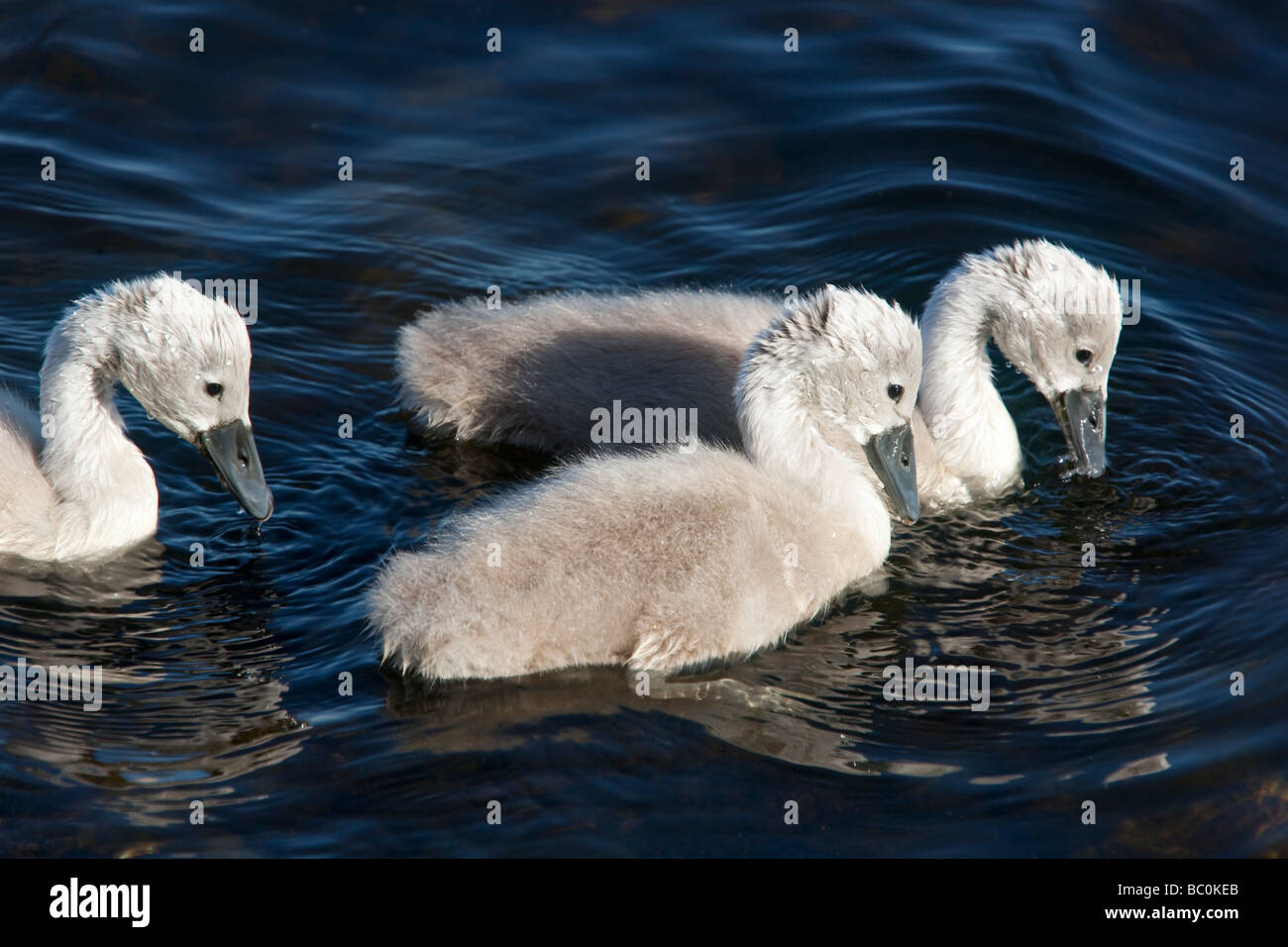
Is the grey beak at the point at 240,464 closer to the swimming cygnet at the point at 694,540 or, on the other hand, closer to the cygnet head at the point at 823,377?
the swimming cygnet at the point at 694,540

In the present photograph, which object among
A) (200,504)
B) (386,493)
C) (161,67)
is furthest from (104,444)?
(161,67)

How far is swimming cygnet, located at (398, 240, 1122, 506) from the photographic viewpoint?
673cm

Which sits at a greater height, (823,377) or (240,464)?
(823,377)

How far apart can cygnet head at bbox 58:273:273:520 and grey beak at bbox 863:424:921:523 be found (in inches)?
101

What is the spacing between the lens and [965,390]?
6.91 meters

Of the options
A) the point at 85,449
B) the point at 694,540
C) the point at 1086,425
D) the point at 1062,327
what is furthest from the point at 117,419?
the point at 1086,425

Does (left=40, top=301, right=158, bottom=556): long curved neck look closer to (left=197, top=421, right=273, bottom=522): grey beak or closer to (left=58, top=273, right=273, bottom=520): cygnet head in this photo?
(left=58, top=273, right=273, bottom=520): cygnet head

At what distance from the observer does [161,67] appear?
10.1 metres

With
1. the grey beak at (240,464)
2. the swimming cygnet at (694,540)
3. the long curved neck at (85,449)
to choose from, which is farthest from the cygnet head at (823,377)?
the long curved neck at (85,449)

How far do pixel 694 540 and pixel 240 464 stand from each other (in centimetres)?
207

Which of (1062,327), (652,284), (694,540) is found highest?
(652,284)

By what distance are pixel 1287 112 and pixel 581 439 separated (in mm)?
5868

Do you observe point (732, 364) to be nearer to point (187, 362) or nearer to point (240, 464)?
point (240, 464)

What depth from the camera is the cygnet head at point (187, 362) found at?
599 centimetres
